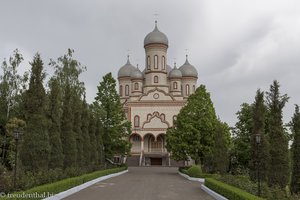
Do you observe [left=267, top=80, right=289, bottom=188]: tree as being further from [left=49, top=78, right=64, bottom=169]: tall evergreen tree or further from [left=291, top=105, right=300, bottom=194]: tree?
[left=49, top=78, right=64, bottom=169]: tall evergreen tree

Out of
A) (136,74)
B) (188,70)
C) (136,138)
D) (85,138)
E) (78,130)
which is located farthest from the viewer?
(188,70)

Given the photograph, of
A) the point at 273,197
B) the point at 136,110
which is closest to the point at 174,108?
the point at 136,110

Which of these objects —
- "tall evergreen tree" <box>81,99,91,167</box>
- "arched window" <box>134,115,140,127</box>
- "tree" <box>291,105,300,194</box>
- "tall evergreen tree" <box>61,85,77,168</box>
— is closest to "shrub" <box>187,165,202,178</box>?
"tall evergreen tree" <box>81,99,91,167</box>

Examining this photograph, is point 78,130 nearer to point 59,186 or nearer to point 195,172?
point 195,172

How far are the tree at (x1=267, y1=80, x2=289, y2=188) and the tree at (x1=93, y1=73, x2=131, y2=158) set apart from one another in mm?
19184

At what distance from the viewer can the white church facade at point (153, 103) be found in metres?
54.8

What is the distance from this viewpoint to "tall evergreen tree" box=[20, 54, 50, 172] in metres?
17.9

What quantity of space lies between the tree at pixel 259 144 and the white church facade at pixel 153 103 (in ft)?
107

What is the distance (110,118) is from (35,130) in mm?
19050

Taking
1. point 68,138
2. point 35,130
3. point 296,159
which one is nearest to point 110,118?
point 68,138

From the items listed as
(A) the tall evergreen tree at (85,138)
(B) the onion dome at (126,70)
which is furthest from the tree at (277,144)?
(B) the onion dome at (126,70)

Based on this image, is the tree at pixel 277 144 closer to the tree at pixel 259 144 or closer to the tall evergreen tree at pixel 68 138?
the tree at pixel 259 144

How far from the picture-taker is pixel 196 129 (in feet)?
107

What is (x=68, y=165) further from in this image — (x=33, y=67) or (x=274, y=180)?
(x=274, y=180)
